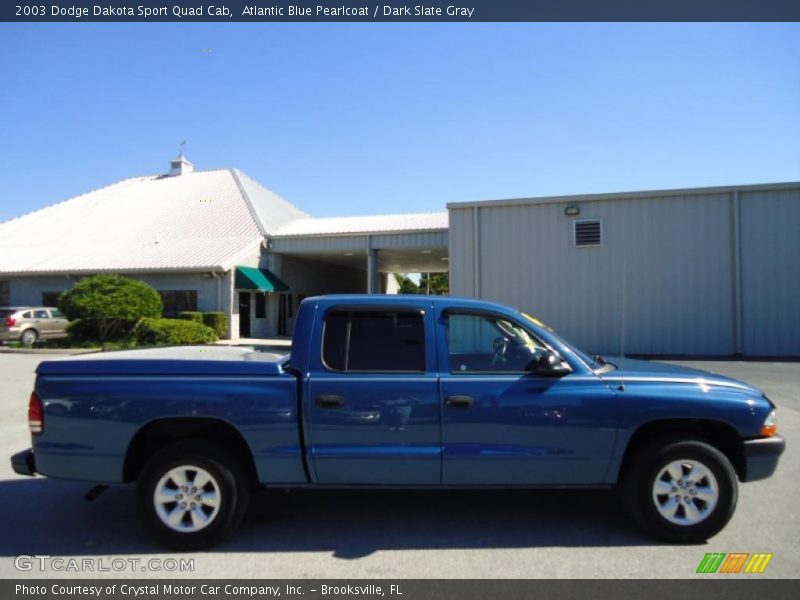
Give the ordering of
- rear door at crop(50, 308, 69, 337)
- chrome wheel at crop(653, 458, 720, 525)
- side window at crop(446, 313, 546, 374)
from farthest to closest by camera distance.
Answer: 1. rear door at crop(50, 308, 69, 337)
2. side window at crop(446, 313, 546, 374)
3. chrome wheel at crop(653, 458, 720, 525)

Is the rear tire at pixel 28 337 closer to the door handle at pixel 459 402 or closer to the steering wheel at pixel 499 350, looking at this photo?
the steering wheel at pixel 499 350

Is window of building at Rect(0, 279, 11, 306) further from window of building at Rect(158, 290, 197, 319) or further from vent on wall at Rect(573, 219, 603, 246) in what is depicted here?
vent on wall at Rect(573, 219, 603, 246)

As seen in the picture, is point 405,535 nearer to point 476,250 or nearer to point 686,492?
point 686,492

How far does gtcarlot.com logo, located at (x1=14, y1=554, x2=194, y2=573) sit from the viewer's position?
12.3 ft

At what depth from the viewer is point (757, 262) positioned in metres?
16.2

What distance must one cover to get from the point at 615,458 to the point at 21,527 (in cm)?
467

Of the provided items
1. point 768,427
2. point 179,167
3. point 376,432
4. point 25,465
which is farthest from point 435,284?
point 25,465

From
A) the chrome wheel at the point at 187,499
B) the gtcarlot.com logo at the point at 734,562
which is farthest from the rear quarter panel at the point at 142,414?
the gtcarlot.com logo at the point at 734,562

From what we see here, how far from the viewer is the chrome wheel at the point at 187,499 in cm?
400

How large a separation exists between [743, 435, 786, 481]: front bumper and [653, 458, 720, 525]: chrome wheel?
1.07ft

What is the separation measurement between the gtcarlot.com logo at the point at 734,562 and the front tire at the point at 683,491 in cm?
20

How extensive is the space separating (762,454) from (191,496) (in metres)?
4.21

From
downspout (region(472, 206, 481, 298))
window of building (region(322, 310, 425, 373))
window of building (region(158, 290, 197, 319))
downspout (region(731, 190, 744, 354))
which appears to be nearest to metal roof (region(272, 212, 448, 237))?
window of building (region(158, 290, 197, 319))
